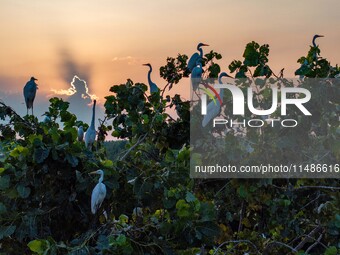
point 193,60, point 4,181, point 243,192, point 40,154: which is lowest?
point 243,192

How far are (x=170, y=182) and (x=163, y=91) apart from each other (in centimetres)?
272

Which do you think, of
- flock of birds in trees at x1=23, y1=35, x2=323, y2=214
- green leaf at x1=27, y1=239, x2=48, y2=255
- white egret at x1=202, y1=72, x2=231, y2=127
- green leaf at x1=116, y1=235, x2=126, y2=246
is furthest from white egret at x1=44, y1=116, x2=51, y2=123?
green leaf at x1=116, y1=235, x2=126, y2=246

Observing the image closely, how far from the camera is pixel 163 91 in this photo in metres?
8.69

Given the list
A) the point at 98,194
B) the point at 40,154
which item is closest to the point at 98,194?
the point at 98,194

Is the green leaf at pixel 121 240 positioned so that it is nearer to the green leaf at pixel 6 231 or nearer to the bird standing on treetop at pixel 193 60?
the green leaf at pixel 6 231

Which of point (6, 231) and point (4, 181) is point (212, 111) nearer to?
point (4, 181)

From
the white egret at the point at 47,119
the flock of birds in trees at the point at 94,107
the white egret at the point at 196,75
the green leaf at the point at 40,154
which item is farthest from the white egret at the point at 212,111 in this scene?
the green leaf at the point at 40,154

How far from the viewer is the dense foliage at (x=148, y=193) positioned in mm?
5312

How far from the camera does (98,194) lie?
223 inches

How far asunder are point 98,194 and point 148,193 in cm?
65

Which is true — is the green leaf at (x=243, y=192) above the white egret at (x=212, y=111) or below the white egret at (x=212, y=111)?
below

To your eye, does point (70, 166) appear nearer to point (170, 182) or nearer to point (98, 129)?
point (170, 182)

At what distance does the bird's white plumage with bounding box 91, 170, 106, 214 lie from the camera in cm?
564

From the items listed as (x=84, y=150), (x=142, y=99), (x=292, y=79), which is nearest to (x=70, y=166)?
(x=84, y=150)
